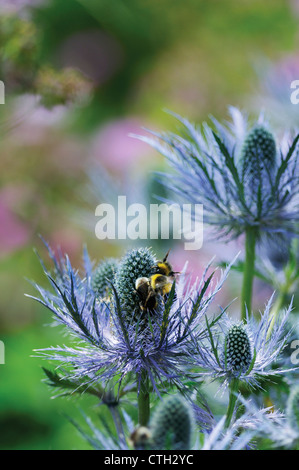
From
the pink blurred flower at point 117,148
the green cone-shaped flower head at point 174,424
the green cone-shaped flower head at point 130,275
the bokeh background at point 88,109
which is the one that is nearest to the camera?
the green cone-shaped flower head at point 174,424

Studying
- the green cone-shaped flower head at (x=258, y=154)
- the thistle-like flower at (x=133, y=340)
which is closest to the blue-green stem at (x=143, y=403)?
the thistle-like flower at (x=133, y=340)

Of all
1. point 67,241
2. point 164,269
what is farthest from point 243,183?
point 67,241

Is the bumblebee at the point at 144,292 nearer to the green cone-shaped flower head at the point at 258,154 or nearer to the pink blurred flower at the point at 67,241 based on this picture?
the green cone-shaped flower head at the point at 258,154

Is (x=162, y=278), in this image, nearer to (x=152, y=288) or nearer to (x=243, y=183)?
(x=152, y=288)

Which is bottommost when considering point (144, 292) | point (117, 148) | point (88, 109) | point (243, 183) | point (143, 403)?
point (143, 403)

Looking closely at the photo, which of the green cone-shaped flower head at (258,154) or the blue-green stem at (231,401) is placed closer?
the blue-green stem at (231,401)

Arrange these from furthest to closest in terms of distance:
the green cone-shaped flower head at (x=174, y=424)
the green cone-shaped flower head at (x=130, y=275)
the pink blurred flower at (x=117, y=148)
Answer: the pink blurred flower at (x=117, y=148)
the green cone-shaped flower head at (x=130, y=275)
the green cone-shaped flower head at (x=174, y=424)

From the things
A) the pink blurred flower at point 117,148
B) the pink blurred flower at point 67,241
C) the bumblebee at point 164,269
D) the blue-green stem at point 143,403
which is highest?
the pink blurred flower at point 117,148
